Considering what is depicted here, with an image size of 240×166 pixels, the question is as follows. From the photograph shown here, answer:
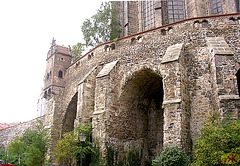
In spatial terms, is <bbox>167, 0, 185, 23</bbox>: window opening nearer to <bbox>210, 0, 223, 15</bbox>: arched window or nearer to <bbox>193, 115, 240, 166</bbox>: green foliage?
<bbox>210, 0, 223, 15</bbox>: arched window

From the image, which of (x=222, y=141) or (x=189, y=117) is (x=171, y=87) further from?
(x=222, y=141)

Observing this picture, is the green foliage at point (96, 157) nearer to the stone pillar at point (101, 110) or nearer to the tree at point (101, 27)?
the stone pillar at point (101, 110)

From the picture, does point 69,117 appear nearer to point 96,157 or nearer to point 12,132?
point 96,157

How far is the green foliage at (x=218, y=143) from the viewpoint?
9.33 metres

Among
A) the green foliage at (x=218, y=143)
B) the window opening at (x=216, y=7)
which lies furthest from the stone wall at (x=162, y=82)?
the window opening at (x=216, y=7)

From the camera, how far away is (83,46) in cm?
2809

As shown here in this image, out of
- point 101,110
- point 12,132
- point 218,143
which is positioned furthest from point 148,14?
point 12,132

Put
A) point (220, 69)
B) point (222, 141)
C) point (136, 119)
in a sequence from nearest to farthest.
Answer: point (222, 141) < point (220, 69) < point (136, 119)

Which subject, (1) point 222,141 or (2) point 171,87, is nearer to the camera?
(1) point 222,141

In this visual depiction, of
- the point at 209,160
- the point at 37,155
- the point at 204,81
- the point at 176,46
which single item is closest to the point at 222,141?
A: the point at 209,160

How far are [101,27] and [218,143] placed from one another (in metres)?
20.5

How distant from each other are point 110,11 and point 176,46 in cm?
1560

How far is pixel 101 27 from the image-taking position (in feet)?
90.8

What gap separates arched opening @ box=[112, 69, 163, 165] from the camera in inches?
607
